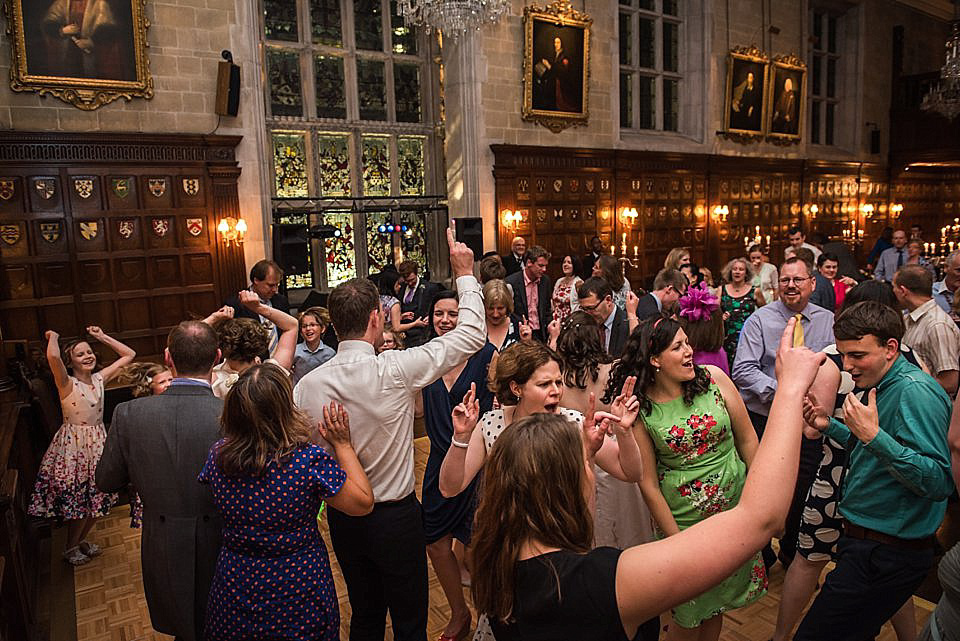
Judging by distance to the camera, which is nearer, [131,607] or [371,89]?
[131,607]

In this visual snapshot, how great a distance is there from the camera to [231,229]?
9172mm

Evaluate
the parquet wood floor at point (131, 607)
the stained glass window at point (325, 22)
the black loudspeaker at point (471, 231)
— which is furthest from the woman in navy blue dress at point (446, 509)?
the stained glass window at point (325, 22)

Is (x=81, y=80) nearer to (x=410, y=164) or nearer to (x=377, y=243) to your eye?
(x=377, y=243)

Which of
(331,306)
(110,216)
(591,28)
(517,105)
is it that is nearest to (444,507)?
(331,306)

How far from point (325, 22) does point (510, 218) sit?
4540 millimetres

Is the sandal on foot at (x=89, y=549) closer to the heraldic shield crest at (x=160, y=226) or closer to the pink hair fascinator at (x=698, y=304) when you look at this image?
the pink hair fascinator at (x=698, y=304)

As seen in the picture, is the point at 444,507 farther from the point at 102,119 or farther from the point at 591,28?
the point at 591,28

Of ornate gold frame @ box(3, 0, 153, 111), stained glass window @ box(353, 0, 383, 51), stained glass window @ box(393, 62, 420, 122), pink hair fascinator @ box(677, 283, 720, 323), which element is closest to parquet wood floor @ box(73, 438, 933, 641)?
pink hair fascinator @ box(677, 283, 720, 323)

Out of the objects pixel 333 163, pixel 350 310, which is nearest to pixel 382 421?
pixel 350 310

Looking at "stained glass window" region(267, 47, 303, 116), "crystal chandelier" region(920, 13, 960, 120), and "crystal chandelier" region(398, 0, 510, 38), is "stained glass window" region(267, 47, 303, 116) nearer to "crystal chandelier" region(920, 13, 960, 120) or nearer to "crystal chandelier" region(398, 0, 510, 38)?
"crystal chandelier" region(398, 0, 510, 38)

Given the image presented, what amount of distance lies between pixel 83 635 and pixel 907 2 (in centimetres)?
2298

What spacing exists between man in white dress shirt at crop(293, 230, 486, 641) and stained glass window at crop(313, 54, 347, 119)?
30.7ft

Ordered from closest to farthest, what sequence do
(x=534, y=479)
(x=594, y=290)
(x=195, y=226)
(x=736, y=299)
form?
(x=534, y=479) < (x=594, y=290) < (x=736, y=299) < (x=195, y=226)

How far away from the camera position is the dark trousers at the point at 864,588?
2381mm
